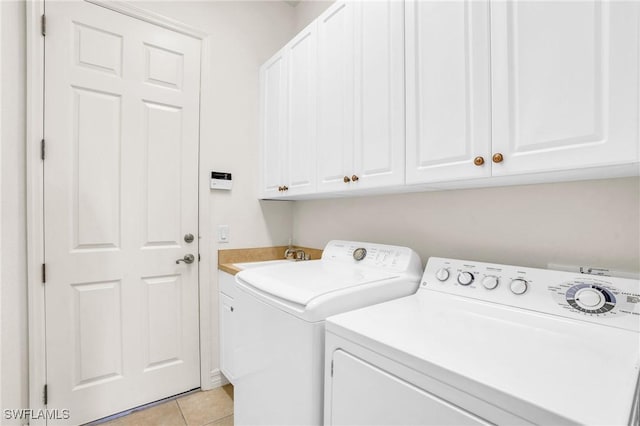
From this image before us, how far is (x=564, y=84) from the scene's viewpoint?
0.86 m

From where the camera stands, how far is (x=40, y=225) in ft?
5.36

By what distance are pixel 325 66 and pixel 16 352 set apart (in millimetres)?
2191

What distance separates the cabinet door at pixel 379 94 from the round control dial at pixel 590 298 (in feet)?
2.29

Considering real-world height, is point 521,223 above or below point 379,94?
below

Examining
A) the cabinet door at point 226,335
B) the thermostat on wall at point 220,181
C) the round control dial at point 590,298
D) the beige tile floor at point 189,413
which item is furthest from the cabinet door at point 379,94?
the beige tile floor at point 189,413

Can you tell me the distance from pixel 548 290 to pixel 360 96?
43.6 inches

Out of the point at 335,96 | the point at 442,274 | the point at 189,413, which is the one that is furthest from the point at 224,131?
the point at 189,413

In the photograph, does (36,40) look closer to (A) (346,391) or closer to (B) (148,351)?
(B) (148,351)

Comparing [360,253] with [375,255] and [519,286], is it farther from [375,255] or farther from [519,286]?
[519,286]

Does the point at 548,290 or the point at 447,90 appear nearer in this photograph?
the point at 548,290

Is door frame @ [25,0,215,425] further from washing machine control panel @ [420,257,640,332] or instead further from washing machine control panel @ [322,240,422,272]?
washing machine control panel @ [420,257,640,332]

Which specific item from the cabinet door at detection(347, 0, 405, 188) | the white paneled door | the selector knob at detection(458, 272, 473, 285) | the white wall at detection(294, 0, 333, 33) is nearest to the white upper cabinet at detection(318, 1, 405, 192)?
the cabinet door at detection(347, 0, 405, 188)

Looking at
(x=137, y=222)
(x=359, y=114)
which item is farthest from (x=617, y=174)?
(x=137, y=222)

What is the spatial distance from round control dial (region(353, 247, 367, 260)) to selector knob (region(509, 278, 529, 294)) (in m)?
0.72
